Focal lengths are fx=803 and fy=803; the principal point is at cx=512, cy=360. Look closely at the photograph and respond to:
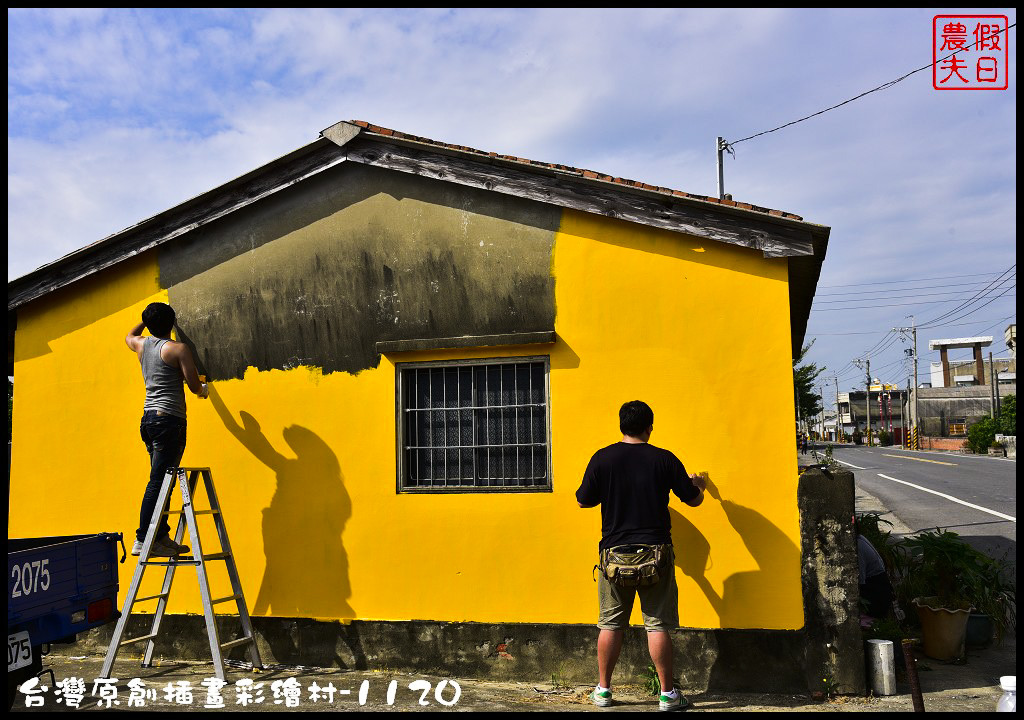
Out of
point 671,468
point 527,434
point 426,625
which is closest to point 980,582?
point 671,468

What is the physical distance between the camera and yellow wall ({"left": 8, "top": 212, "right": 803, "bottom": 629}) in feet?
18.1

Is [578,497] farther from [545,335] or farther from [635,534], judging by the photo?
[545,335]

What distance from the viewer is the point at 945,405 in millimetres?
68250

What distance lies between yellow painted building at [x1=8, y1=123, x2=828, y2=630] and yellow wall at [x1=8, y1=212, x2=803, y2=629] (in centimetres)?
2

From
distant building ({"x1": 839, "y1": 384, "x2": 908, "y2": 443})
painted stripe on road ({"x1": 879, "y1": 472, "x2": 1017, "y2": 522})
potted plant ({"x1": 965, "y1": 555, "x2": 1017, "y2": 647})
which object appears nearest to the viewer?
potted plant ({"x1": 965, "y1": 555, "x2": 1017, "y2": 647})

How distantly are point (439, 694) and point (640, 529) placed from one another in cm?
184

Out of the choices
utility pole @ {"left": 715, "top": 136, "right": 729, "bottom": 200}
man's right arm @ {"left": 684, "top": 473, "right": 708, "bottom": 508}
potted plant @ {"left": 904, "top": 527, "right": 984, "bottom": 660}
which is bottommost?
potted plant @ {"left": 904, "top": 527, "right": 984, "bottom": 660}

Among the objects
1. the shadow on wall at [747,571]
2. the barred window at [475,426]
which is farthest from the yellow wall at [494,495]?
the barred window at [475,426]

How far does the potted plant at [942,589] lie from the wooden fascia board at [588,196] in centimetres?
323

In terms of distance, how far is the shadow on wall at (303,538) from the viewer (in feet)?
20.6

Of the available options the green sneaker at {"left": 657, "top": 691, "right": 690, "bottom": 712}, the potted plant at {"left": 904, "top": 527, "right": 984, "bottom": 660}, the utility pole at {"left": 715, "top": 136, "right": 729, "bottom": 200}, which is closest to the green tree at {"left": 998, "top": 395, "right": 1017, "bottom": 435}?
the utility pole at {"left": 715, "top": 136, "right": 729, "bottom": 200}

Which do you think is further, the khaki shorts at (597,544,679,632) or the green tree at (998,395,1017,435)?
the green tree at (998,395,1017,435)

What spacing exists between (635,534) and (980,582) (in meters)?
4.07

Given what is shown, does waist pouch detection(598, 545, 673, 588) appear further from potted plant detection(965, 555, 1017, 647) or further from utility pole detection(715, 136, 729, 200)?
utility pole detection(715, 136, 729, 200)
